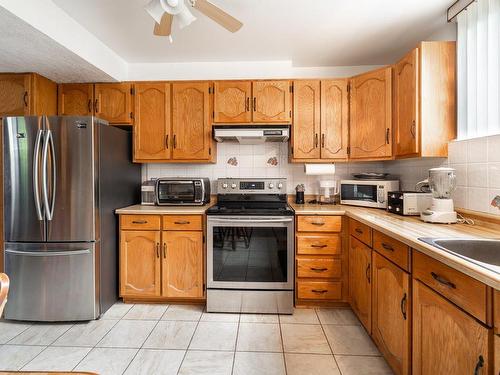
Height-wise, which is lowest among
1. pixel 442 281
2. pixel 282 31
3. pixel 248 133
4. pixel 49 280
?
pixel 49 280

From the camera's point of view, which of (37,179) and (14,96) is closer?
(37,179)

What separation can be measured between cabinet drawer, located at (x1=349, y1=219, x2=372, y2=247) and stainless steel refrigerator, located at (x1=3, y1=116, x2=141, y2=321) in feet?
6.71

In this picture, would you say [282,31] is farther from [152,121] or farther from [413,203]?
[413,203]

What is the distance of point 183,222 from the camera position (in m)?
2.30

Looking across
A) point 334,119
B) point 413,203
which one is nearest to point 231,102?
point 334,119

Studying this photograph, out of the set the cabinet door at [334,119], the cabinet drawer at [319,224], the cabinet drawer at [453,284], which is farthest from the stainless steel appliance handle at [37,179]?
the cabinet drawer at [453,284]

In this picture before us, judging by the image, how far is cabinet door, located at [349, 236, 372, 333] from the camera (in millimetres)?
1820

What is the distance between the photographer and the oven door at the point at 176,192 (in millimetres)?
2562

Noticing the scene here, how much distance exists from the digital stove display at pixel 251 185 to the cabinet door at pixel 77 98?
1.65 meters

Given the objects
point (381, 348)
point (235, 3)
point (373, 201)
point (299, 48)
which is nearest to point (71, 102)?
point (235, 3)

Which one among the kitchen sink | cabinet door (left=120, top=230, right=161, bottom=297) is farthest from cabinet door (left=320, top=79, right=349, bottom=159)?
cabinet door (left=120, top=230, right=161, bottom=297)

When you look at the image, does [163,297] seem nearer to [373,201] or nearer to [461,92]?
[373,201]

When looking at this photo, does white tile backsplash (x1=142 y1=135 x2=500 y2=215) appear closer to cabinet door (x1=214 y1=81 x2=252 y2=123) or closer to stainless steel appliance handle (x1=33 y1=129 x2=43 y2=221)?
cabinet door (x1=214 y1=81 x2=252 y2=123)

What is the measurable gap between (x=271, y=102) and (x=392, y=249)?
169cm
